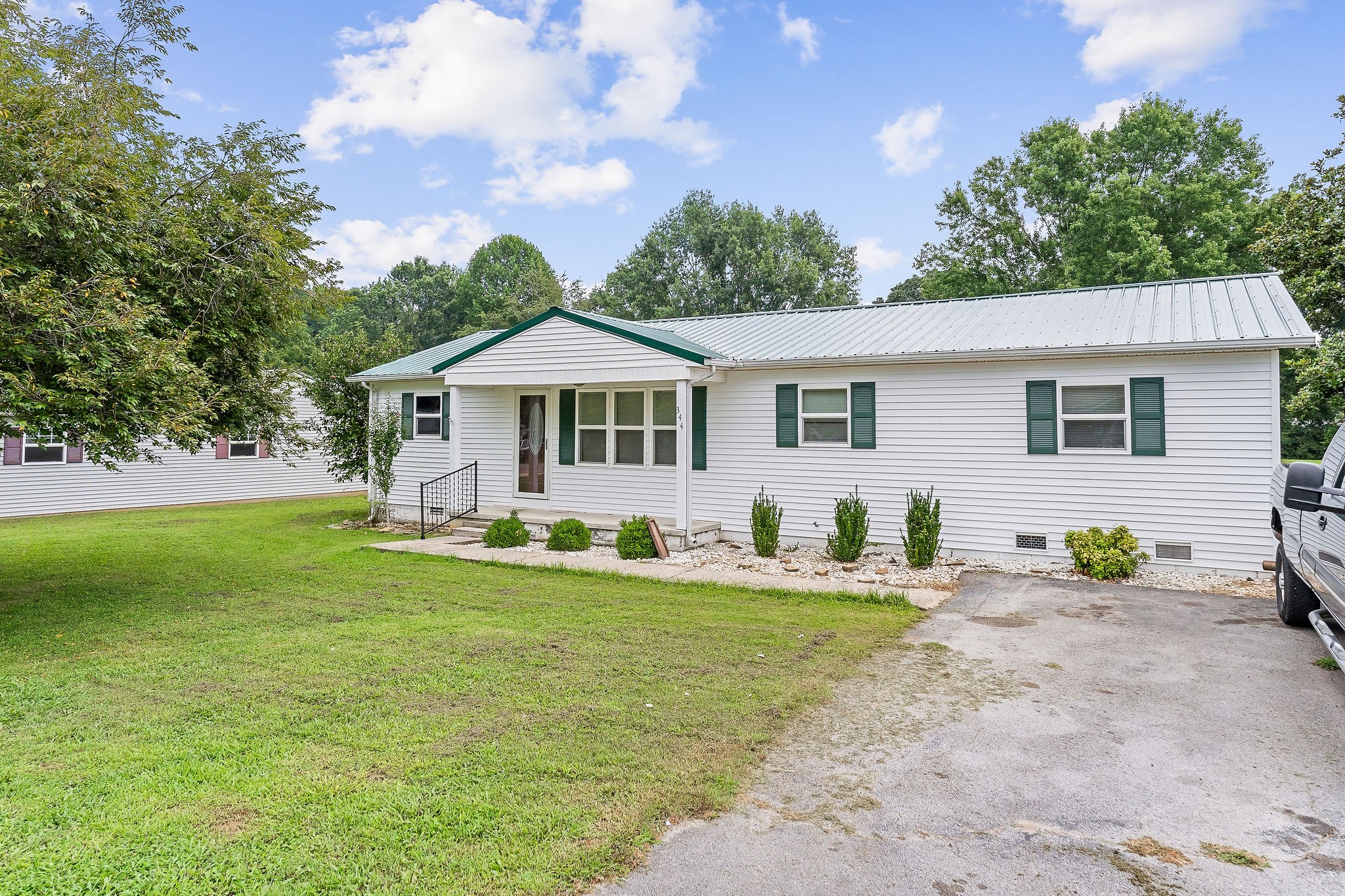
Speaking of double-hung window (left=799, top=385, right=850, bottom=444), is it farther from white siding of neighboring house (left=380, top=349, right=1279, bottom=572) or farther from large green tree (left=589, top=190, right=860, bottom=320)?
large green tree (left=589, top=190, right=860, bottom=320)

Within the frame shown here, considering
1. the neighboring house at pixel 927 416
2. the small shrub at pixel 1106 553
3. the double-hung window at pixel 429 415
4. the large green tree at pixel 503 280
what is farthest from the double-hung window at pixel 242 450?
the small shrub at pixel 1106 553

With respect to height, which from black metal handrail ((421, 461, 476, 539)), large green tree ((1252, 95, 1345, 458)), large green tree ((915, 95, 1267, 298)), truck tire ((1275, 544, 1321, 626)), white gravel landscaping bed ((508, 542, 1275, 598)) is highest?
large green tree ((915, 95, 1267, 298))

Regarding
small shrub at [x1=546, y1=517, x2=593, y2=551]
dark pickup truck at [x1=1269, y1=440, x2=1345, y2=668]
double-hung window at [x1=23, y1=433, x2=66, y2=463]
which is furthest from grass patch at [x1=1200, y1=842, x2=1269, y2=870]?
double-hung window at [x1=23, y1=433, x2=66, y2=463]

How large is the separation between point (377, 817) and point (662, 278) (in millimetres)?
34505

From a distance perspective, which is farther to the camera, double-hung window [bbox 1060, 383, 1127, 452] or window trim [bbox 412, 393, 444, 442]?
window trim [bbox 412, 393, 444, 442]

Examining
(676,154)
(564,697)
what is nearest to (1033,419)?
(564,697)

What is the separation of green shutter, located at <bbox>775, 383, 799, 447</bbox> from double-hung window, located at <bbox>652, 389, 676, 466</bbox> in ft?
6.21

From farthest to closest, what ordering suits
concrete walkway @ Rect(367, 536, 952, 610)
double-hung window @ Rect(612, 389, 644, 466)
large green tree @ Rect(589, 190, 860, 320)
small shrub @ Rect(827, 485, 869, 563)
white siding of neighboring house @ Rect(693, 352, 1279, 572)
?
large green tree @ Rect(589, 190, 860, 320) < double-hung window @ Rect(612, 389, 644, 466) < small shrub @ Rect(827, 485, 869, 563) < white siding of neighboring house @ Rect(693, 352, 1279, 572) < concrete walkway @ Rect(367, 536, 952, 610)

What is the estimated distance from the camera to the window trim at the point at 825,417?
11.0 m

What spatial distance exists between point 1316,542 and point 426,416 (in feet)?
46.7

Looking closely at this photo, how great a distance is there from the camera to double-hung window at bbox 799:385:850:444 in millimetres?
11094

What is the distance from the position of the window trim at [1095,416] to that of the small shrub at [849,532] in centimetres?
279

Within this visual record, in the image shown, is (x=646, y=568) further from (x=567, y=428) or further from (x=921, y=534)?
(x=567, y=428)

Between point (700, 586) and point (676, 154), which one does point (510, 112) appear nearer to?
point (676, 154)
